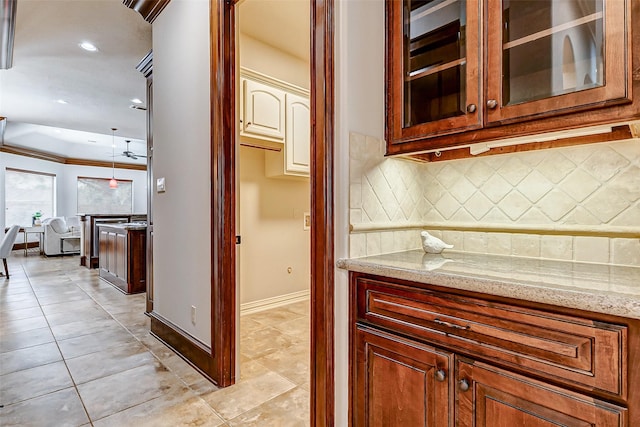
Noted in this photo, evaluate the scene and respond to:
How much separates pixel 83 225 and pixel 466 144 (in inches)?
287

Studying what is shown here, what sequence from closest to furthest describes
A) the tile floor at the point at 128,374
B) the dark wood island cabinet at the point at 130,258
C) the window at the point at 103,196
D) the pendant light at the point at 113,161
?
the tile floor at the point at 128,374, the dark wood island cabinet at the point at 130,258, the pendant light at the point at 113,161, the window at the point at 103,196

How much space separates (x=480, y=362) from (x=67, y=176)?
41.0 feet

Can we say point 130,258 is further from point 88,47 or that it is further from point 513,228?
point 513,228

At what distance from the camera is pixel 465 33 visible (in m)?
1.25

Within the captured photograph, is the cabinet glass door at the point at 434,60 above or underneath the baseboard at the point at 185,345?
above

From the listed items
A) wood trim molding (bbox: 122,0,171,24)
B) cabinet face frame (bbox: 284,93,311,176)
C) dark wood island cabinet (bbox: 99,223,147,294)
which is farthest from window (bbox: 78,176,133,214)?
cabinet face frame (bbox: 284,93,311,176)

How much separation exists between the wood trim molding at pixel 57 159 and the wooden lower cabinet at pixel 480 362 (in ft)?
33.7

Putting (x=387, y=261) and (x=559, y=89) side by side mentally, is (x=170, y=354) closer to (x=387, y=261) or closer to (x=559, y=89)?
(x=387, y=261)

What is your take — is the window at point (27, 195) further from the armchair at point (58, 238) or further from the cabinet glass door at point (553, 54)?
the cabinet glass door at point (553, 54)

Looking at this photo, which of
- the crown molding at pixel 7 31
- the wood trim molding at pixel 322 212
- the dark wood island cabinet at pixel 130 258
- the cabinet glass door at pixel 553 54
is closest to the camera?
the cabinet glass door at pixel 553 54

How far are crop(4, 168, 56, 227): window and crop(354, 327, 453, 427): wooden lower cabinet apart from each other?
10733 mm

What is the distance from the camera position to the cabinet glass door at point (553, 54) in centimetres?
98

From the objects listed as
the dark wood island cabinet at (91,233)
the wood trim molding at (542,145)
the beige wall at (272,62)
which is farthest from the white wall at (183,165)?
the dark wood island cabinet at (91,233)

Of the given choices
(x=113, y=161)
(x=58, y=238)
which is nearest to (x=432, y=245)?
(x=58, y=238)
